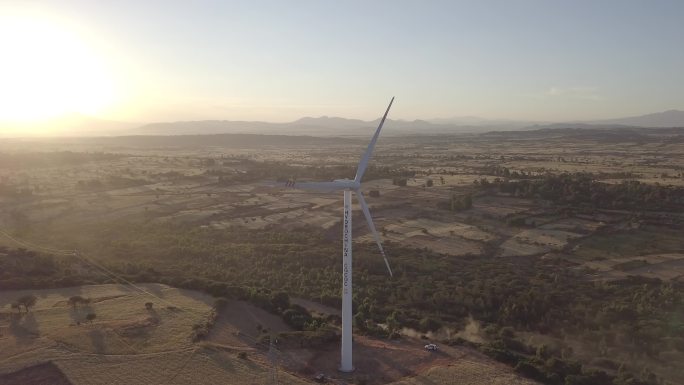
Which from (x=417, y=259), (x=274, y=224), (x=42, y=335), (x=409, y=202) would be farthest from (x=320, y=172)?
(x=42, y=335)

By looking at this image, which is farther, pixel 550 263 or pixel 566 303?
pixel 550 263

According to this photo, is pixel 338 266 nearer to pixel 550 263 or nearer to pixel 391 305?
pixel 391 305

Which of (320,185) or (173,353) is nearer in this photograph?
(320,185)

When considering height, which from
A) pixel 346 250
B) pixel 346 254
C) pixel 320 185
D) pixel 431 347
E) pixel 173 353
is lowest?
pixel 431 347

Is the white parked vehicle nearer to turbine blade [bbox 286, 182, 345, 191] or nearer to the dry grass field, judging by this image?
the dry grass field

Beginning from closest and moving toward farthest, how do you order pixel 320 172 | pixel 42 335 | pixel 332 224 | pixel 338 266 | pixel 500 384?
1. pixel 500 384
2. pixel 42 335
3. pixel 338 266
4. pixel 332 224
5. pixel 320 172

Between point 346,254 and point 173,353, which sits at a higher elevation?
point 346,254

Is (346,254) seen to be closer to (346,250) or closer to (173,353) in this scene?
(346,250)

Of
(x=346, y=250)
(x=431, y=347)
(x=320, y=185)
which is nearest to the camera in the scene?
(x=320, y=185)

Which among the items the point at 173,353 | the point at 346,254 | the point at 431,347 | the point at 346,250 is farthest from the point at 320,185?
the point at 173,353

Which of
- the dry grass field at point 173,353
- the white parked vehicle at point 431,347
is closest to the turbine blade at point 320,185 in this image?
the dry grass field at point 173,353

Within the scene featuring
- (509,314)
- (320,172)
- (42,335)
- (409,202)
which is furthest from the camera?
(320,172)
